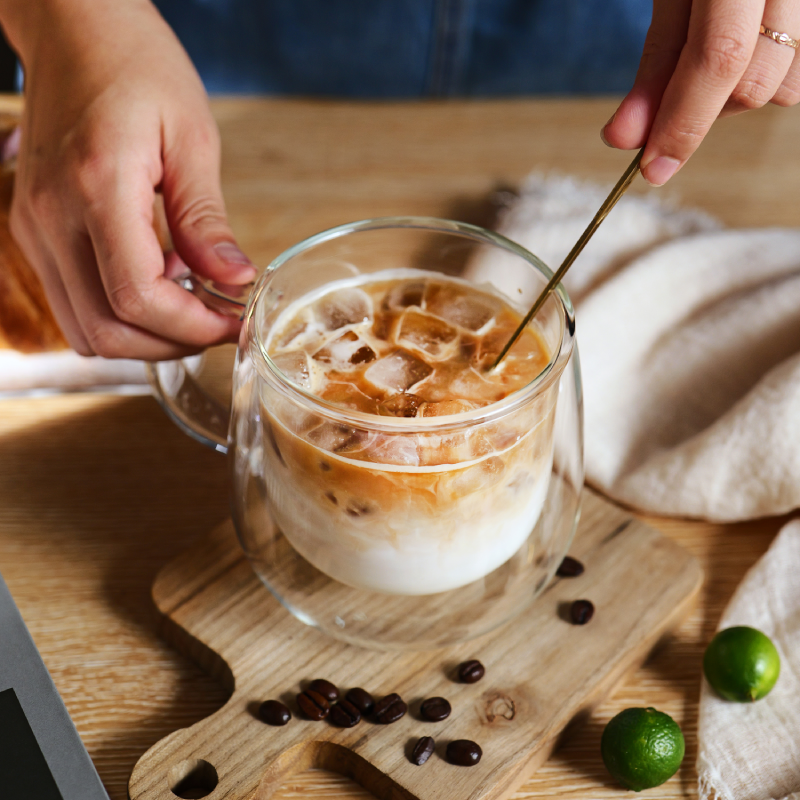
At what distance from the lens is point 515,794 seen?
2.83 feet

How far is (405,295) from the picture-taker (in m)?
0.97

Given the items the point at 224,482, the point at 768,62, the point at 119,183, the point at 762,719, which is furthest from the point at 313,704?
the point at 768,62

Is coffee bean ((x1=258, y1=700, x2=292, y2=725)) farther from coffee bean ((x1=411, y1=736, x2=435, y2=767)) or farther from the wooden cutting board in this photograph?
coffee bean ((x1=411, y1=736, x2=435, y2=767))

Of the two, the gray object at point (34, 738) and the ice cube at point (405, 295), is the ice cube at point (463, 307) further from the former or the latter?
the gray object at point (34, 738)

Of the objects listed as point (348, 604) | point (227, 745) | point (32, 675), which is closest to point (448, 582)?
point (348, 604)

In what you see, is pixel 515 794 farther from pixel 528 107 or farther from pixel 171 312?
pixel 528 107

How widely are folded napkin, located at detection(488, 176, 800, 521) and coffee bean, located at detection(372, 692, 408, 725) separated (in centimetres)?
43

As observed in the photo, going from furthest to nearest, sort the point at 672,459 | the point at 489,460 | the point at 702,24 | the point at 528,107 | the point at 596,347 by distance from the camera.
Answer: the point at 528,107
the point at 596,347
the point at 672,459
the point at 489,460
the point at 702,24

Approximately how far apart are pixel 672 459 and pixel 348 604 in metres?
0.47

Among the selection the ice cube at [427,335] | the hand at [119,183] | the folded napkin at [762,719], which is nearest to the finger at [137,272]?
the hand at [119,183]

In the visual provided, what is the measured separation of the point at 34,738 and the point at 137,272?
46 cm

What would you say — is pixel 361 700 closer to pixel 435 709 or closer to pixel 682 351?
pixel 435 709

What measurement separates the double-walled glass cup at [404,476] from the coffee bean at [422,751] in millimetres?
116

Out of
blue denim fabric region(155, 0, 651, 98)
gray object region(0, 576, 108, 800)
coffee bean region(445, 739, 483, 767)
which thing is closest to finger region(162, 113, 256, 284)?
gray object region(0, 576, 108, 800)
